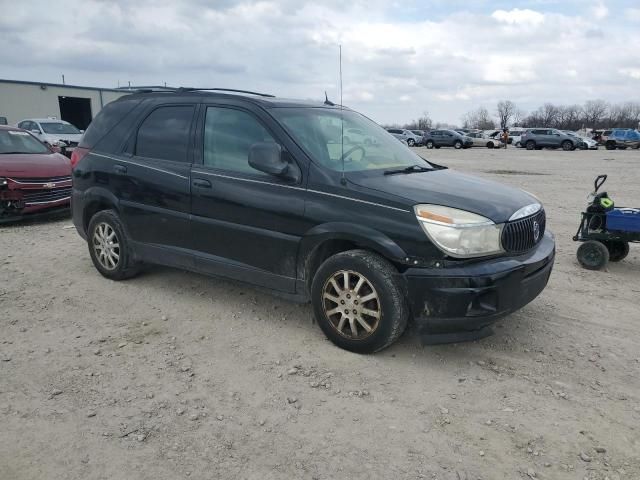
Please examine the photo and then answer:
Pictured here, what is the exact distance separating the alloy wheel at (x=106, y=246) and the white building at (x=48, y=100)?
24.9 meters

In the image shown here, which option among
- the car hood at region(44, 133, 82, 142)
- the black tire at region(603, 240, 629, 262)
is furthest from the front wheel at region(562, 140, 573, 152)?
the black tire at region(603, 240, 629, 262)

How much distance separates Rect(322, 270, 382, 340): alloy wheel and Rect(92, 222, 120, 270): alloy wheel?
8.42 feet

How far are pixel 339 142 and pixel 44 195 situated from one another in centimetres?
628

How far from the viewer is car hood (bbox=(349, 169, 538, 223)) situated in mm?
3651

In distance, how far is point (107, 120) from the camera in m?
5.51

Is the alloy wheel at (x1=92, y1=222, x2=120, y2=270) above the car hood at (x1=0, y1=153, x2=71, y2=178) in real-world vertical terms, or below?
below

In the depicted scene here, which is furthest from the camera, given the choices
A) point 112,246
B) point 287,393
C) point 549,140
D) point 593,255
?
point 549,140

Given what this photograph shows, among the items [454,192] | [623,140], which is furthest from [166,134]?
[623,140]

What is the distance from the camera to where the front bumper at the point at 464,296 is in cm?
343

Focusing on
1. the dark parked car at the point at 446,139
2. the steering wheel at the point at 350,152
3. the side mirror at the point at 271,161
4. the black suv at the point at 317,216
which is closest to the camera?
the black suv at the point at 317,216

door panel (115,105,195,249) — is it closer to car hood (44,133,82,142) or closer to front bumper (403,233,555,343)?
front bumper (403,233,555,343)

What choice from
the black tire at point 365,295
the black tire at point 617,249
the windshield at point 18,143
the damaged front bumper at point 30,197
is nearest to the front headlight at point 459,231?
the black tire at point 365,295

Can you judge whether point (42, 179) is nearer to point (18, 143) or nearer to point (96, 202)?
point (18, 143)

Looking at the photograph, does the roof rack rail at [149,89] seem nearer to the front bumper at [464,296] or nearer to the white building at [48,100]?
the front bumper at [464,296]
